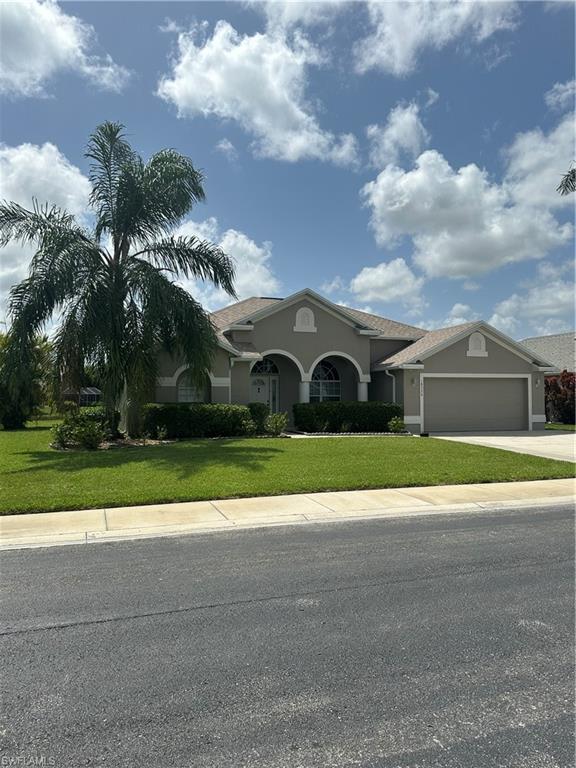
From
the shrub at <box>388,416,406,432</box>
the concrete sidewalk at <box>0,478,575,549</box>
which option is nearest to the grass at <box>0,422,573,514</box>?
the concrete sidewalk at <box>0,478,575,549</box>

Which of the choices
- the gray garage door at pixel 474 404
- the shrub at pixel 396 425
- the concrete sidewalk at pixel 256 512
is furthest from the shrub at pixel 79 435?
the gray garage door at pixel 474 404

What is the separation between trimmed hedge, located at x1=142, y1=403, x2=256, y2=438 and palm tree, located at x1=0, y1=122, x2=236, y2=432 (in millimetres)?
1431

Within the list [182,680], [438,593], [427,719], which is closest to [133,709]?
[182,680]

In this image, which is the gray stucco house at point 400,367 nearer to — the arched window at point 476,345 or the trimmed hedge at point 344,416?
the arched window at point 476,345

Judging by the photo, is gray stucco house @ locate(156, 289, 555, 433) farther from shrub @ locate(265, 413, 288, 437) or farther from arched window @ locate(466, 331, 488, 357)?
shrub @ locate(265, 413, 288, 437)

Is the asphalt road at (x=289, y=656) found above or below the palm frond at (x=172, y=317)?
below

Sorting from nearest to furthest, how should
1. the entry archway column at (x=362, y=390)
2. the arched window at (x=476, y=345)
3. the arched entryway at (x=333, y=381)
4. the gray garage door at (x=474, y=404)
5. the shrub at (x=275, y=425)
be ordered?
the shrub at (x=275, y=425) < the gray garage door at (x=474, y=404) < the arched window at (x=476, y=345) < the entry archway column at (x=362, y=390) < the arched entryway at (x=333, y=381)

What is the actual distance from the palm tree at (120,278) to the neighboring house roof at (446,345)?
9029 millimetres

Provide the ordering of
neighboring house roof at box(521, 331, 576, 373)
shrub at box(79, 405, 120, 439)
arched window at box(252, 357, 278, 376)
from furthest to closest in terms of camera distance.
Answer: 1. neighboring house roof at box(521, 331, 576, 373)
2. arched window at box(252, 357, 278, 376)
3. shrub at box(79, 405, 120, 439)

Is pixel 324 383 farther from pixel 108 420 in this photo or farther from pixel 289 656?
pixel 289 656

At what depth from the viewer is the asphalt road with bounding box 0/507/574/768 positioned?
2.88 meters

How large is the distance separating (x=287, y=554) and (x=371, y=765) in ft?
11.5

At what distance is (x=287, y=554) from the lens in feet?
20.3

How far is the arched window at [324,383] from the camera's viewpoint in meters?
24.7
